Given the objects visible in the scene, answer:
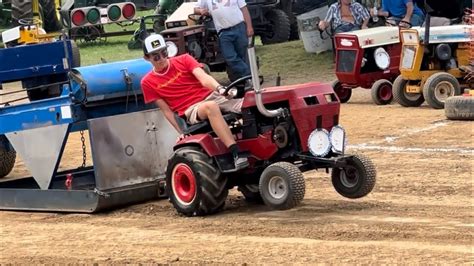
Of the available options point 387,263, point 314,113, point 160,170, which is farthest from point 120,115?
point 387,263

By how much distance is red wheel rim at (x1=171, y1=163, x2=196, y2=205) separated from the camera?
8648 millimetres

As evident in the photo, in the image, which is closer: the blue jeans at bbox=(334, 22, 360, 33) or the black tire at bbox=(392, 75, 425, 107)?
the black tire at bbox=(392, 75, 425, 107)

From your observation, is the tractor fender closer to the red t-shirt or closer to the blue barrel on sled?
the red t-shirt

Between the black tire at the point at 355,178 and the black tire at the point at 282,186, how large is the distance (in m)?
0.50

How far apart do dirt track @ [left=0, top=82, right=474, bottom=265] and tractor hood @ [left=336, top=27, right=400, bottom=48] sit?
394 cm

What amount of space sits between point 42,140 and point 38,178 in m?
0.39

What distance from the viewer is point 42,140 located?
9.54 meters

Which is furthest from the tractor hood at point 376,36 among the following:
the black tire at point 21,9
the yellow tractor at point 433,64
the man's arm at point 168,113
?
the black tire at point 21,9

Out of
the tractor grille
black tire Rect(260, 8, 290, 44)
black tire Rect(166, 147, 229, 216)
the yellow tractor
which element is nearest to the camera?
black tire Rect(166, 147, 229, 216)

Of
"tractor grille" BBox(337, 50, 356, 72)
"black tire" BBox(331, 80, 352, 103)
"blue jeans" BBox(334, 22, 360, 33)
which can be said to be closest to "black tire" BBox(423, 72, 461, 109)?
"tractor grille" BBox(337, 50, 356, 72)

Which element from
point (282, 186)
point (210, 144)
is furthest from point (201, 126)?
point (282, 186)

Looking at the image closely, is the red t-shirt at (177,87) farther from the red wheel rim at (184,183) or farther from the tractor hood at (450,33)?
the tractor hood at (450,33)

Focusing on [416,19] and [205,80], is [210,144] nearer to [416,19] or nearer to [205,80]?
[205,80]

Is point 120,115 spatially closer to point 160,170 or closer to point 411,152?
point 160,170
